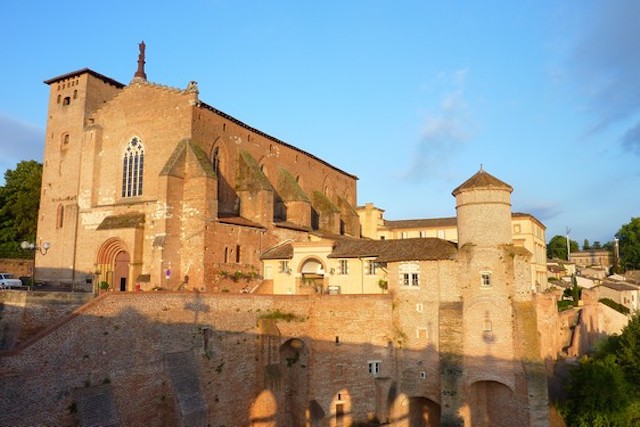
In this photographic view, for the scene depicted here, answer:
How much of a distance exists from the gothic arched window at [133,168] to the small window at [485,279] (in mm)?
24870

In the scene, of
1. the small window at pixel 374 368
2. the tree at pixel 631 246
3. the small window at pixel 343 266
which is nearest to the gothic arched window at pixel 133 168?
the small window at pixel 343 266

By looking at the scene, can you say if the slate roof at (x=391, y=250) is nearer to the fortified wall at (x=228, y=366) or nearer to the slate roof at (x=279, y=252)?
the slate roof at (x=279, y=252)

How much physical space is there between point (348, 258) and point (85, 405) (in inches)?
814

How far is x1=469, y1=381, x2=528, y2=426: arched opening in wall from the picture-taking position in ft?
93.3

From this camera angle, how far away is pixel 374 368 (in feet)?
102

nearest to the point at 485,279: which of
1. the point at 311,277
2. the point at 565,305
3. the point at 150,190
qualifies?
the point at 311,277

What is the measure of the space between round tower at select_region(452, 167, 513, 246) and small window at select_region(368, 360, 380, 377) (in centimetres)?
925

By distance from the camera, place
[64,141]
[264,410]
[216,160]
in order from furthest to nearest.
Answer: [64,141] < [216,160] < [264,410]

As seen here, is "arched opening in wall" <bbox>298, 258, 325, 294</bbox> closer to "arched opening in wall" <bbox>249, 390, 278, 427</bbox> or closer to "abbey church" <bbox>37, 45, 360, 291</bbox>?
"abbey church" <bbox>37, 45, 360, 291</bbox>

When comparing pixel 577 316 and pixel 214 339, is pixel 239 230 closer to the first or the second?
pixel 214 339

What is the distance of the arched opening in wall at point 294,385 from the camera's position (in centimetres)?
2917

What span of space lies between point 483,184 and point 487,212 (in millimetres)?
1756

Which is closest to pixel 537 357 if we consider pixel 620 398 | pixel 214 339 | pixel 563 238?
pixel 620 398

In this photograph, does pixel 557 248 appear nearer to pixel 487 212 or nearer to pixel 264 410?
pixel 487 212
